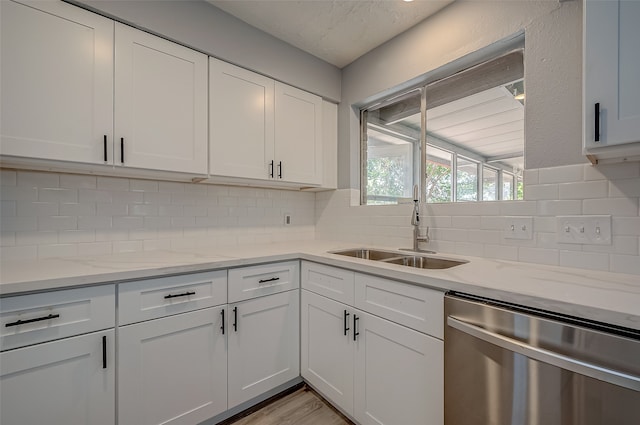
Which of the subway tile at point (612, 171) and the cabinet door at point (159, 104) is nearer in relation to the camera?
the subway tile at point (612, 171)

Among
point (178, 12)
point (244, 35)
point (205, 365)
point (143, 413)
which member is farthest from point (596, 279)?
point (178, 12)

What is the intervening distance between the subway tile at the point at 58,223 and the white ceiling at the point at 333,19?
157cm

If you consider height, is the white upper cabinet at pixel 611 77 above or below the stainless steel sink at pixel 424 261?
above

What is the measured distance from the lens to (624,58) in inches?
34.8

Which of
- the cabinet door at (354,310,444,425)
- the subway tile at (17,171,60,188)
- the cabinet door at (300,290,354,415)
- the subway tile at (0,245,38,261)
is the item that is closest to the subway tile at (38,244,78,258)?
the subway tile at (0,245,38,261)

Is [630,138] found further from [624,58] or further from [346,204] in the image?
[346,204]

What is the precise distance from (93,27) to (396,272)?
1.91 m

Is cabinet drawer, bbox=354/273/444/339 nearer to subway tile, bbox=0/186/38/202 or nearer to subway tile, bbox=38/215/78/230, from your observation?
subway tile, bbox=38/215/78/230

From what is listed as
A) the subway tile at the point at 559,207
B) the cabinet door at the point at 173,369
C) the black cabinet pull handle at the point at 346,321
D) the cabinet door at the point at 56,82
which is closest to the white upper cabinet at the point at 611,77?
the subway tile at the point at 559,207

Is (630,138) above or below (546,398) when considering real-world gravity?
above

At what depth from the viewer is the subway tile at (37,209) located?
4.65 ft

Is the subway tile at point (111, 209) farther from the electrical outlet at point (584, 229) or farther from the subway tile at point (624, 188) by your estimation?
the subway tile at point (624, 188)

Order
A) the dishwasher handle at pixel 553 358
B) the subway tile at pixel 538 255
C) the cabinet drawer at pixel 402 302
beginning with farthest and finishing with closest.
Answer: the subway tile at pixel 538 255, the cabinet drawer at pixel 402 302, the dishwasher handle at pixel 553 358

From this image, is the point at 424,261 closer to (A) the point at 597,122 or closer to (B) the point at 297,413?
(A) the point at 597,122
